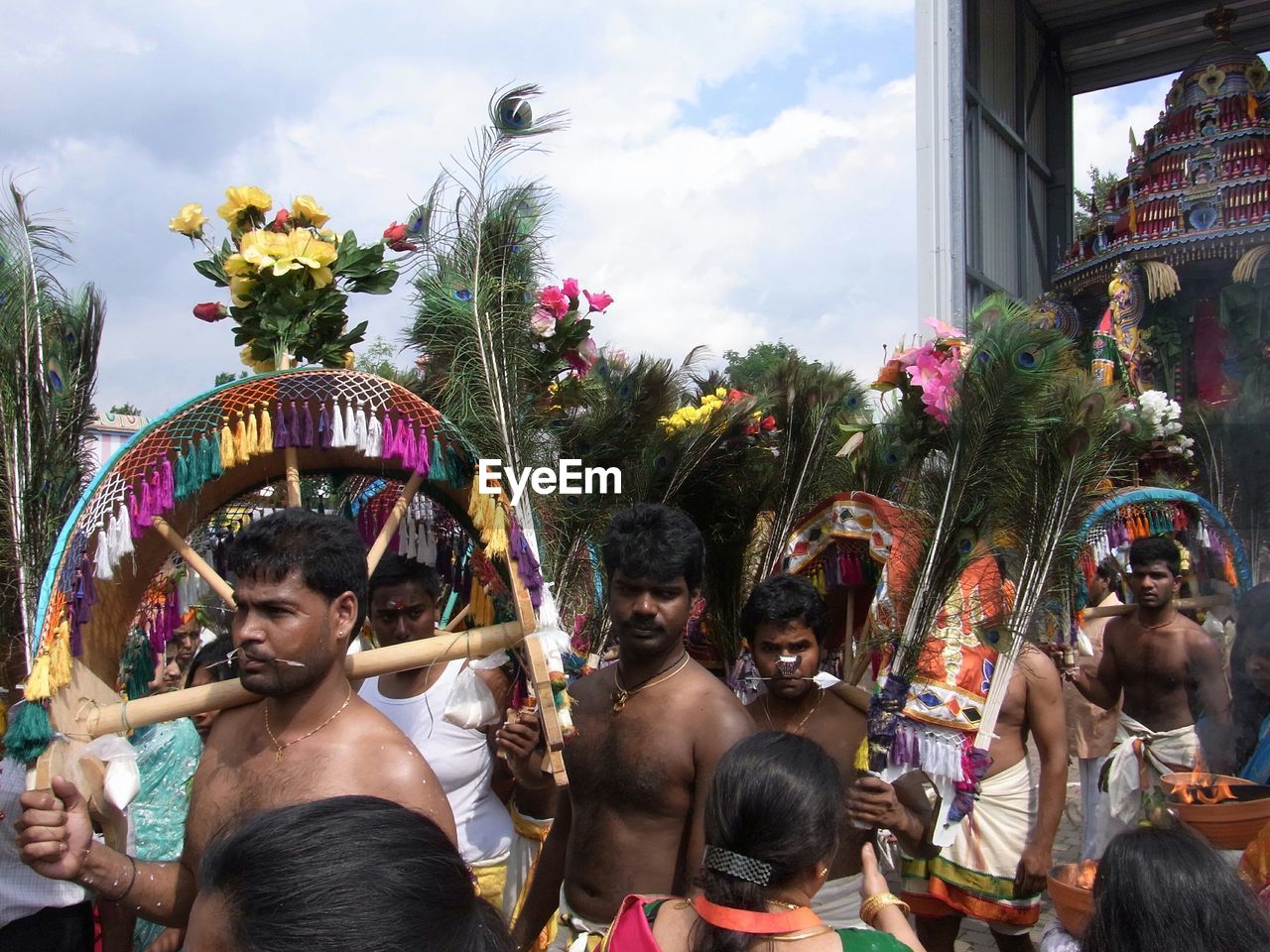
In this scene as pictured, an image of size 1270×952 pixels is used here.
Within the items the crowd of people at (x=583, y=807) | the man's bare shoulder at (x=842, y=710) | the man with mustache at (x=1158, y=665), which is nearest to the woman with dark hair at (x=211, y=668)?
the crowd of people at (x=583, y=807)

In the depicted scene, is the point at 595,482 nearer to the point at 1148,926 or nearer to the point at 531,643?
the point at 531,643

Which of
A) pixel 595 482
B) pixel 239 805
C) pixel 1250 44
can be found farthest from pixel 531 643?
pixel 1250 44

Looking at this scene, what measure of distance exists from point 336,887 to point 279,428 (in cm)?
172

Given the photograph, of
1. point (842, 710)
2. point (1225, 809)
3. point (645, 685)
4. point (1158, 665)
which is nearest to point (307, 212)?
point (645, 685)

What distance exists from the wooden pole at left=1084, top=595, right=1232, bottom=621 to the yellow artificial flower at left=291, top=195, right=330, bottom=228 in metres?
4.97

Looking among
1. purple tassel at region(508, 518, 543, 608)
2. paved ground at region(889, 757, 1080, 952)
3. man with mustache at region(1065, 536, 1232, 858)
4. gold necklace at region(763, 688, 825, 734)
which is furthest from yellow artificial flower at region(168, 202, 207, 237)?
man with mustache at region(1065, 536, 1232, 858)

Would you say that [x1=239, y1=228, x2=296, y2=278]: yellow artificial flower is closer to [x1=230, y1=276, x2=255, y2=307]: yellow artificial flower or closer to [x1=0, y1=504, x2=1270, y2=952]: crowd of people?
[x1=230, y1=276, x2=255, y2=307]: yellow artificial flower

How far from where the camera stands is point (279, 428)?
2.54 meters

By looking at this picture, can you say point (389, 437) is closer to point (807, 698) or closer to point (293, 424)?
point (293, 424)

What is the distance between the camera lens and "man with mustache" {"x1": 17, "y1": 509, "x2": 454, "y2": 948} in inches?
84.9

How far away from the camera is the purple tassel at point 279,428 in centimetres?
254

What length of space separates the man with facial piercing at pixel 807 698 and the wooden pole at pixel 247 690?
3.66ft

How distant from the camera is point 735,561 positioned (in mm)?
4762

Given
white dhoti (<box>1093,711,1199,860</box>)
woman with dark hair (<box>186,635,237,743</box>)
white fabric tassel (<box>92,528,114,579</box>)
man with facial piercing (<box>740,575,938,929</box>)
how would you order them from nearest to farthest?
white fabric tassel (<box>92,528,114,579</box>), man with facial piercing (<box>740,575,938,929</box>), woman with dark hair (<box>186,635,237,743</box>), white dhoti (<box>1093,711,1199,860</box>)
